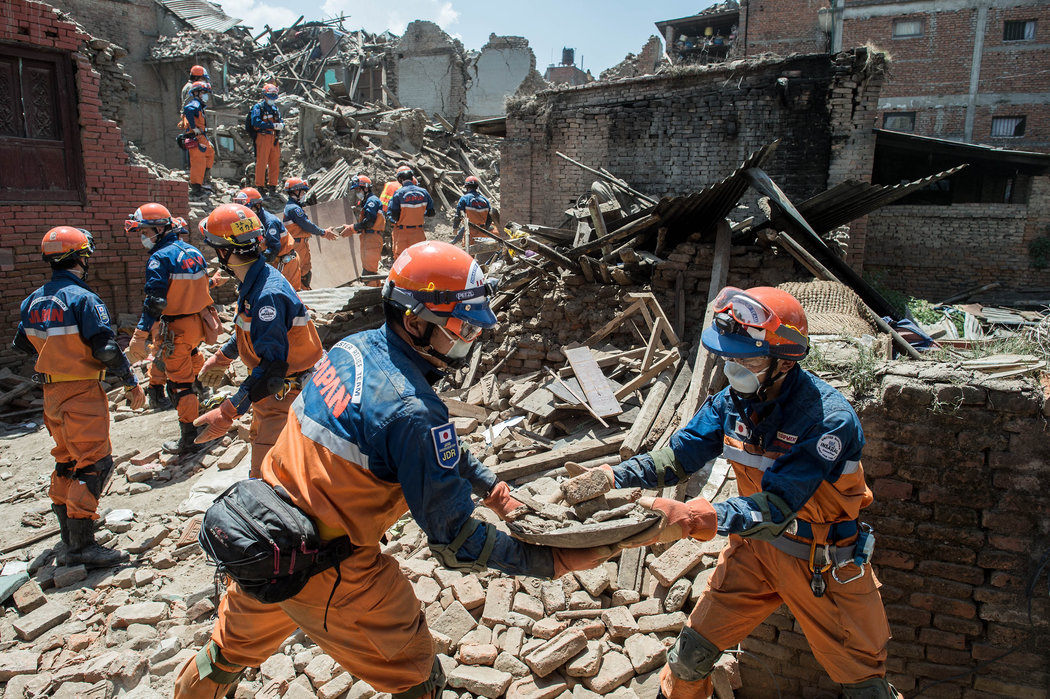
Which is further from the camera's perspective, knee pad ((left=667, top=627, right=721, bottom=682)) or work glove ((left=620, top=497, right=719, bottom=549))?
knee pad ((left=667, top=627, right=721, bottom=682))

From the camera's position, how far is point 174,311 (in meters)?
6.23

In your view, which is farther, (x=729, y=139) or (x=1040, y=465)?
(x=729, y=139)

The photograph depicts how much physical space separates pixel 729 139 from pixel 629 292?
6377 millimetres

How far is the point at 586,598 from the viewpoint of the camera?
3865 millimetres

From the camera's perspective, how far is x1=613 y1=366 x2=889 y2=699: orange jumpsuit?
8.73 ft

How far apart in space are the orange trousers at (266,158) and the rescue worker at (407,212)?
4388 mm

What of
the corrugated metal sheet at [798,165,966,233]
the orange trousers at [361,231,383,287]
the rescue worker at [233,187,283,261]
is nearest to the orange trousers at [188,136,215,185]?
the orange trousers at [361,231,383,287]

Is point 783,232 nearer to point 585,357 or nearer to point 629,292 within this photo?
point 629,292

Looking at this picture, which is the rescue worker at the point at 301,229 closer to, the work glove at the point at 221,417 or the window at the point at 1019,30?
the work glove at the point at 221,417

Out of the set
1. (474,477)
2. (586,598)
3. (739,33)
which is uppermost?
(739,33)

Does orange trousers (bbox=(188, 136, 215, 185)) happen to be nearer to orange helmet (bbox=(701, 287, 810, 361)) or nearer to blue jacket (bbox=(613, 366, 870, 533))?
blue jacket (bbox=(613, 366, 870, 533))

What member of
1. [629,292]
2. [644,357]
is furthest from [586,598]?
[629,292]

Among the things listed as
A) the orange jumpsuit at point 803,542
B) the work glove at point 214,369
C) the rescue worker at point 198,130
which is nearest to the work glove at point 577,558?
the orange jumpsuit at point 803,542

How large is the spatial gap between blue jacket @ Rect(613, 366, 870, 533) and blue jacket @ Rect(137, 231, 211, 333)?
5166mm
